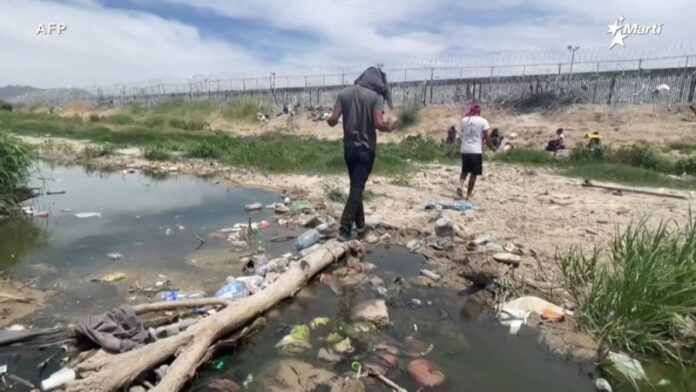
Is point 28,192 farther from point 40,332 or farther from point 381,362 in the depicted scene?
point 381,362

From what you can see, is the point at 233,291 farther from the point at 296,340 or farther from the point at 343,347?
the point at 343,347

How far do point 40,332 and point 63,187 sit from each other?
700cm

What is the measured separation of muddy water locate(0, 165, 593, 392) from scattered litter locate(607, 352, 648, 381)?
195 mm

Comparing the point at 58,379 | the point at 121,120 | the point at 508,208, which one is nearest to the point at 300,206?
the point at 508,208

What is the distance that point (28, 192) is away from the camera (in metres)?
7.32

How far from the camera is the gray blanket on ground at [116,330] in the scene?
2711 mm

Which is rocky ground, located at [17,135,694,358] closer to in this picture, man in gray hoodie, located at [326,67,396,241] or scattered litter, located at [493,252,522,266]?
scattered litter, located at [493,252,522,266]

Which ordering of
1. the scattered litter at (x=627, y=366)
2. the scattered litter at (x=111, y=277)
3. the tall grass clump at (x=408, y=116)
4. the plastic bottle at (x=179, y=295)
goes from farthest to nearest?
the tall grass clump at (x=408, y=116), the scattered litter at (x=111, y=277), the plastic bottle at (x=179, y=295), the scattered litter at (x=627, y=366)

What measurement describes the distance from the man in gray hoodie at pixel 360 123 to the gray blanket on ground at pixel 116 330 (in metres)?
2.43

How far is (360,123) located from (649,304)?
2979 mm

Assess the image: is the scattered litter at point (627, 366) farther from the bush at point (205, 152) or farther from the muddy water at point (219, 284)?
the bush at point (205, 152)

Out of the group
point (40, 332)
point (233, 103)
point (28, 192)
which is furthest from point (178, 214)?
point (233, 103)

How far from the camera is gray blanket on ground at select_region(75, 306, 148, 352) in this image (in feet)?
8.89

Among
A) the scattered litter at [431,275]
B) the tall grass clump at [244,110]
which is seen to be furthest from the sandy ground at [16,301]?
the tall grass clump at [244,110]
